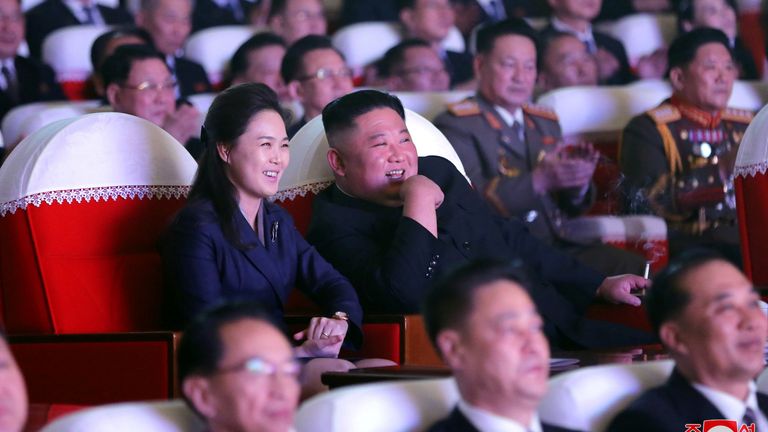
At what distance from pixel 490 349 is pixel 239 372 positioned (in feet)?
1.06

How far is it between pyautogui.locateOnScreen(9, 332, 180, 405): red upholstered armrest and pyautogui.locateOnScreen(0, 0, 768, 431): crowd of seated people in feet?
0.48

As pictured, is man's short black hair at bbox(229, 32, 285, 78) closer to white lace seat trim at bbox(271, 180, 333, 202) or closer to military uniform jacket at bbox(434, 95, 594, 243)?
military uniform jacket at bbox(434, 95, 594, 243)

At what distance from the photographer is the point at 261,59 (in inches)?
203

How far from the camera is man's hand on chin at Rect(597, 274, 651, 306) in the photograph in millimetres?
3064

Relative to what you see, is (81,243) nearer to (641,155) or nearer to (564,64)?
(641,155)

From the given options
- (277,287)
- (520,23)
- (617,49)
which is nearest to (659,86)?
(617,49)

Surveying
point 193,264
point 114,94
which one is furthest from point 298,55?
point 193,264

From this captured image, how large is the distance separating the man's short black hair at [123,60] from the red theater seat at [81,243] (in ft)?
3.96

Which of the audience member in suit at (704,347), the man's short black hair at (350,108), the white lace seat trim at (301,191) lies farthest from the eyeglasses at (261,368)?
the white lace seat trim at (301,191)

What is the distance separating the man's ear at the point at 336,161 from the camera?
123 inches

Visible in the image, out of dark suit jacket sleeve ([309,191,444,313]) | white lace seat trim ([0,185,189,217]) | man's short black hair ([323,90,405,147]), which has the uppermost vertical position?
man's short black hair ([323,90,405,147])

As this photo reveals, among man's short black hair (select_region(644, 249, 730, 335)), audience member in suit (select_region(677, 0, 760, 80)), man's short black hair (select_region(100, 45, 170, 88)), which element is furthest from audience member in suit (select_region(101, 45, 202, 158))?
audience member in suit (select_region(677, 0, 760, 80))

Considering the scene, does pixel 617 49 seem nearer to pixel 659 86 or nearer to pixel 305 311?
pixel 659 86

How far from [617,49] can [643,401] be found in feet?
14.6
